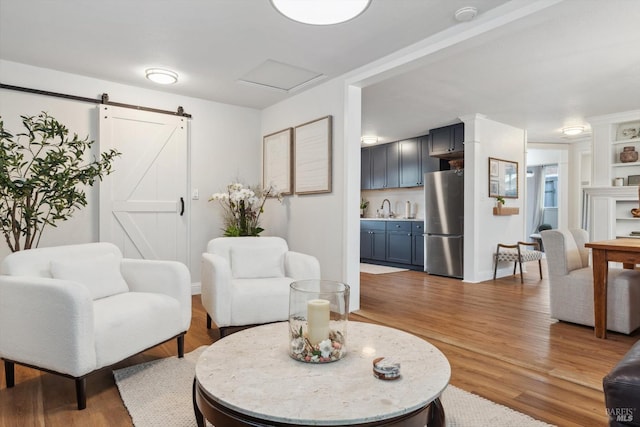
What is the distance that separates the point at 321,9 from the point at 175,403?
2.30 meters

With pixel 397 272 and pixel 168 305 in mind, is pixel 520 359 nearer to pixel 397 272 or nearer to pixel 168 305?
pixel 168 305

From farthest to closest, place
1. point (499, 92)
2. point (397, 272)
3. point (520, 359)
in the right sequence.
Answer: point (397, 272) → point (499, 92) → point (520, 359)

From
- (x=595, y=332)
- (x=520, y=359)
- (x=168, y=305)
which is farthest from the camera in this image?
(x=595, y=332)

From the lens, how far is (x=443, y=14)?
2508mm

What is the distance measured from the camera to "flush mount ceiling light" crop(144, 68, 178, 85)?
3.52 metres

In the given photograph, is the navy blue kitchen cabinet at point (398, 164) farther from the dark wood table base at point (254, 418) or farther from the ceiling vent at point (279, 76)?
the dark wood table base at point (254, 418)

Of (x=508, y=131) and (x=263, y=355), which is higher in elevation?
(x=508, y=131)

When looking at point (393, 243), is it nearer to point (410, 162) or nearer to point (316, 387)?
point (410, 162)

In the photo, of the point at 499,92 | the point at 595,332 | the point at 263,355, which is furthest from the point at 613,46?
the point at 263,355

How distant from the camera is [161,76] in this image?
3.60m

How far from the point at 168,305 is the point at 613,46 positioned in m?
3.86

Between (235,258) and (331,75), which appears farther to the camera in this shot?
(331,75)

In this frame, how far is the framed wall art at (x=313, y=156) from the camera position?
12.7 feet

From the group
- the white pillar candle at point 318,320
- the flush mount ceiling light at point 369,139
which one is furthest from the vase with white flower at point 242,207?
the flush mount ceiling light at point 369,139
